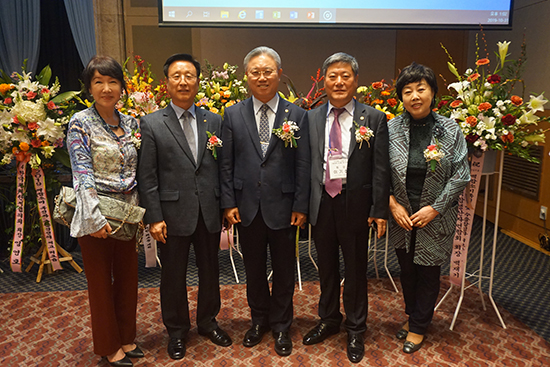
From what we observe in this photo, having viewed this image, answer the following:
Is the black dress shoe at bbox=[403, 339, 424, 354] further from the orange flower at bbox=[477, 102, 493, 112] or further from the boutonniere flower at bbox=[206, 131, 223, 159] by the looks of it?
the boutonniere flower at bbox=[206, 131, 223, 159]

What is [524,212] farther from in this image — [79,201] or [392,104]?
[79,201]

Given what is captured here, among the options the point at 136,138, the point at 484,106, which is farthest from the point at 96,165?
the point at 484,106

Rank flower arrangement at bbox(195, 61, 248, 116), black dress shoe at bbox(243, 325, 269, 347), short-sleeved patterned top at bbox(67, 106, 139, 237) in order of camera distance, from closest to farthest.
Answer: short-sleeved patterned top at bbox(67, 106, 139, 237) < black dress shoe at bbox(243, 325, 269, 347) < flower arrangement at bbox(195, 61, 248, 116)

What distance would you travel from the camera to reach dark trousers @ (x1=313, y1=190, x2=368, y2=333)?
6.98ft

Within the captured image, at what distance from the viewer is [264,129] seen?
2123 millimetres

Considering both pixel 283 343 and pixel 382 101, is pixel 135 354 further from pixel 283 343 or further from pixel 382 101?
pixel 382 101

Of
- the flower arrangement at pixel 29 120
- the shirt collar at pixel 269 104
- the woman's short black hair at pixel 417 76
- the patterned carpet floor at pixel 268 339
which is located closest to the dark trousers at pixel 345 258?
the patterned carpet floor at pixel 268 339

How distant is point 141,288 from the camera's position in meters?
3.14

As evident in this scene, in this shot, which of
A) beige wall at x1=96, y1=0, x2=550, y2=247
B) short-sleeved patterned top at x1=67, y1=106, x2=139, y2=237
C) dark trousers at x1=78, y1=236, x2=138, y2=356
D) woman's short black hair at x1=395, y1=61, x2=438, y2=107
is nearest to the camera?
short-sleeved patterned top at x1=67, y1=106, x2=139, y2=237

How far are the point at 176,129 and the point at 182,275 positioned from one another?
80cm

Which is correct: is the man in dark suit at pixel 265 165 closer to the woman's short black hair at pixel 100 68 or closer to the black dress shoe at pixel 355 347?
the black dress shoe at pixel 355 347

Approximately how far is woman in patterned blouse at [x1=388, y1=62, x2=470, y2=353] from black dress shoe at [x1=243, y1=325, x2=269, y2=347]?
819 millimetres

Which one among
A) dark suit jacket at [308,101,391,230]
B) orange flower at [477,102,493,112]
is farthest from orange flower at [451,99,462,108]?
dark suit jacket at [308,101,391,230]

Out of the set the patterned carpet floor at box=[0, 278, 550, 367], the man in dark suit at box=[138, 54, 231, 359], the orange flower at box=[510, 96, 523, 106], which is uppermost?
the orange flower at box=[510, 96, 523, 106]
